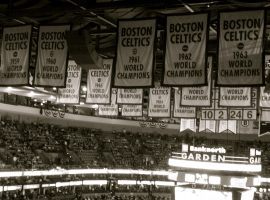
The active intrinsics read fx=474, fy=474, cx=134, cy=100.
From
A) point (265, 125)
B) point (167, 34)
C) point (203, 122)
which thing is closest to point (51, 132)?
point (203, 122)

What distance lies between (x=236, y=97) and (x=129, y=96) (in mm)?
4080

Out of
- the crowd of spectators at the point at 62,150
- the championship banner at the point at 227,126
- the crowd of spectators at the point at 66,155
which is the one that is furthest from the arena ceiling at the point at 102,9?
the crowd of spectators at the point at 62,150

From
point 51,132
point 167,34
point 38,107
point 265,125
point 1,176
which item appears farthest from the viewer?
point 51,132

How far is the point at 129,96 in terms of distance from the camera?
17.8 meters

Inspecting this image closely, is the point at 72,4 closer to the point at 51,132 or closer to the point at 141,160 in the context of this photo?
the point at 51,132

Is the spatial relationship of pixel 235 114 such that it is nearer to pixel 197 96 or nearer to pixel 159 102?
pixel 159 102

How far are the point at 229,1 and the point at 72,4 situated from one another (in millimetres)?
4269

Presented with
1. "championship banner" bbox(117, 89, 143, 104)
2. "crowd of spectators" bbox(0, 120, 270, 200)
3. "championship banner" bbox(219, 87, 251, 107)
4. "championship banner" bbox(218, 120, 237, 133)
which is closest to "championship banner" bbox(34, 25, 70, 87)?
"championship banner" bbox(117, 89, 143, 104)

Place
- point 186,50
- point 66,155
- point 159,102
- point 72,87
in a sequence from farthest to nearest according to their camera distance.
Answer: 1. point 66,155
2. point 159,102
3. point 72,87
4. point 186,50

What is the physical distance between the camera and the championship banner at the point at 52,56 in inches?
512

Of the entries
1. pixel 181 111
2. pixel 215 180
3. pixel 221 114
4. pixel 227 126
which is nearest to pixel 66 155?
pixel 215 180

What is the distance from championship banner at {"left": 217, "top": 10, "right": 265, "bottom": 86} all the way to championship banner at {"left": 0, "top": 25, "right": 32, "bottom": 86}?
17.6 feet

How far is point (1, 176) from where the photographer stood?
30438 mm

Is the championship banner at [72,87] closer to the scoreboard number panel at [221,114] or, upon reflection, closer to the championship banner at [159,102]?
the championship banner at [159,102]
